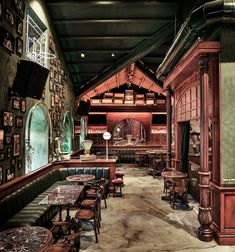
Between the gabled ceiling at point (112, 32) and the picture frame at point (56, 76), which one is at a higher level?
the gabled ceiling at point (112, 32)

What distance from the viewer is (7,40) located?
434cm

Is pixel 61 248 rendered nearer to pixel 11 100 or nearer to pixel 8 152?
pixel 8 152

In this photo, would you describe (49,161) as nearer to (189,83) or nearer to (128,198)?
(128,198)

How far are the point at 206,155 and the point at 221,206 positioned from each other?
880mm

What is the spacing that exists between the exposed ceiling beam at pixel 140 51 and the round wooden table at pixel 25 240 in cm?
687

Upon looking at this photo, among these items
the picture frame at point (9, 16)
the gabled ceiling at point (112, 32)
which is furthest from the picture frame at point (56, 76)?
the picture frame at point (9, 16)

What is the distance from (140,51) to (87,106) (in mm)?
4240

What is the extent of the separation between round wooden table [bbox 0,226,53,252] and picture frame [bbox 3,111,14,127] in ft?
7.05

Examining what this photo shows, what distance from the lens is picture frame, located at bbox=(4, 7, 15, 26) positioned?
430 cm

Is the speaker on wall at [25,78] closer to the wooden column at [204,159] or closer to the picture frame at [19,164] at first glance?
the picture frame at [19,164]

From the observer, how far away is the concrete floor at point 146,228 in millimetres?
3975

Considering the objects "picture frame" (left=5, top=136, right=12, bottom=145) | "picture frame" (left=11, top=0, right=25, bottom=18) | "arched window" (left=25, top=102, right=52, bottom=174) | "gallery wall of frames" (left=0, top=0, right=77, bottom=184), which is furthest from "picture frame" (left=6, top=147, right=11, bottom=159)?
"picture frame" (left=11, top=0, right=25, bottom=18)

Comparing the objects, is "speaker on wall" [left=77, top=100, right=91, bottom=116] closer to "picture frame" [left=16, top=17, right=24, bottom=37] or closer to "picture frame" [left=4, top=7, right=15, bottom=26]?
"picture frame" [left=16, top=17, right=24, bottom=37]

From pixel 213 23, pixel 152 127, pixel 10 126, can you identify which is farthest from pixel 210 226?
pixel 152 127
